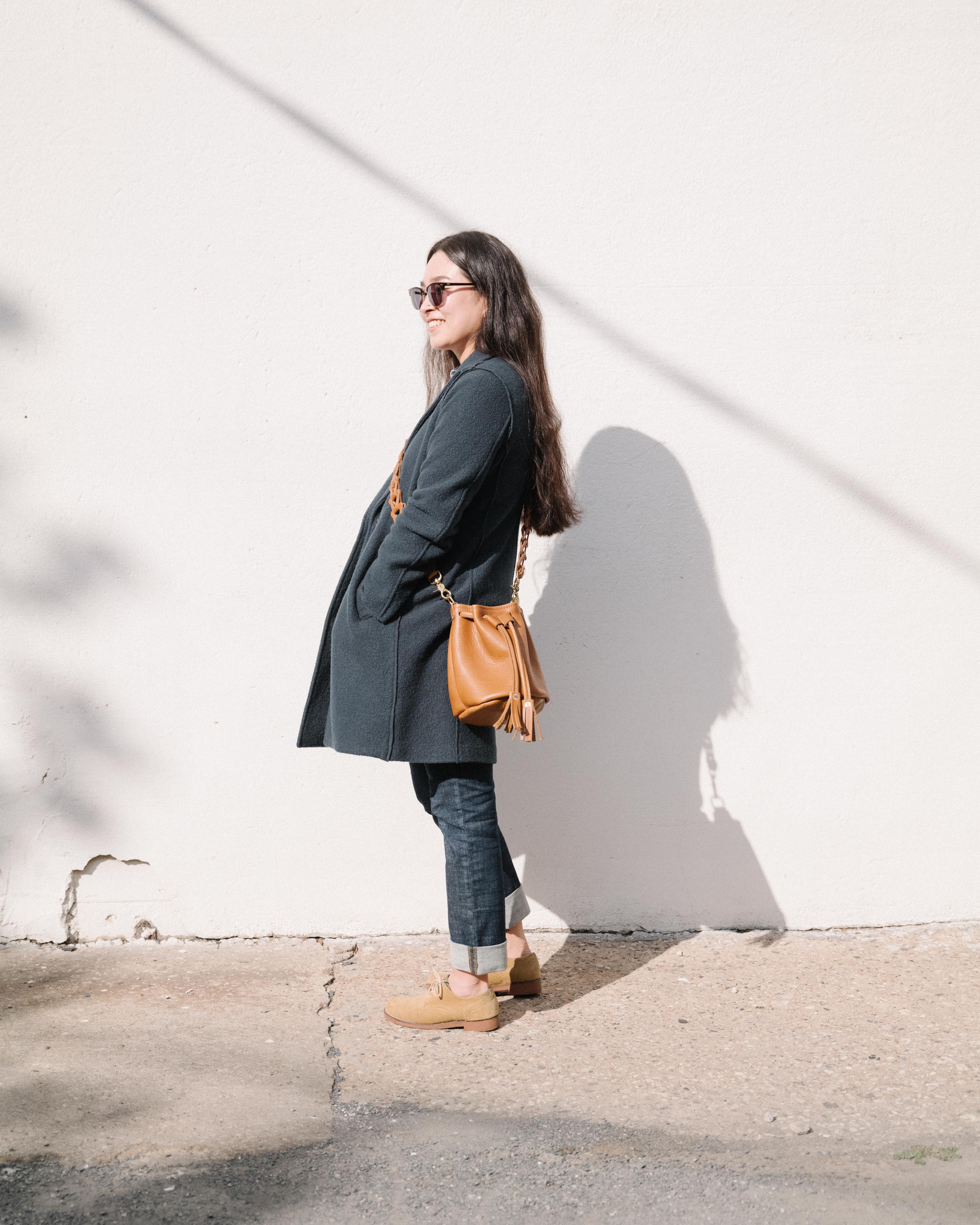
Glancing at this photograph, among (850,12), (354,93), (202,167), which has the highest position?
(850,12)

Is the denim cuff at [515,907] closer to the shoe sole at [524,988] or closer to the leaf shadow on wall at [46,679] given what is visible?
the shoe sole at [524,988]

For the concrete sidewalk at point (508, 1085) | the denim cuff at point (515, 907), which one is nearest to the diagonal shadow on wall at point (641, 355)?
the concrete sidewalk at point (508, 1085)

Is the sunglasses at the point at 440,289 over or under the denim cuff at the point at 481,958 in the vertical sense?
over

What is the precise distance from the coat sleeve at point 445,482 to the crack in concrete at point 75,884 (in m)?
1.29

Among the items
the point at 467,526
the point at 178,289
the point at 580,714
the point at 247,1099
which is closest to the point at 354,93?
the point at 178,289

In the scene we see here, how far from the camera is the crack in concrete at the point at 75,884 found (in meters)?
3.14

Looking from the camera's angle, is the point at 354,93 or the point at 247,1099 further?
the point at 354,93

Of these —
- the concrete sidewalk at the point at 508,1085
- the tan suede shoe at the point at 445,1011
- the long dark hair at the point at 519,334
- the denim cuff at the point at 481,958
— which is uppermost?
the long dark hair at the point at 519,334

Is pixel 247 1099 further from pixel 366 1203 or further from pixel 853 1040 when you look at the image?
pixel 853 1040

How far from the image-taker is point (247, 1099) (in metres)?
2.26

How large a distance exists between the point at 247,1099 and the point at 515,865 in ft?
3.79

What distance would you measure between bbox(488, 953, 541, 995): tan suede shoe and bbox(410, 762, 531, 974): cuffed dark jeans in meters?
0.22

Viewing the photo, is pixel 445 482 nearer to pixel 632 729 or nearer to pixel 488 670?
pixel 488 670

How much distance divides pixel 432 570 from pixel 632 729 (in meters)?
1.04
